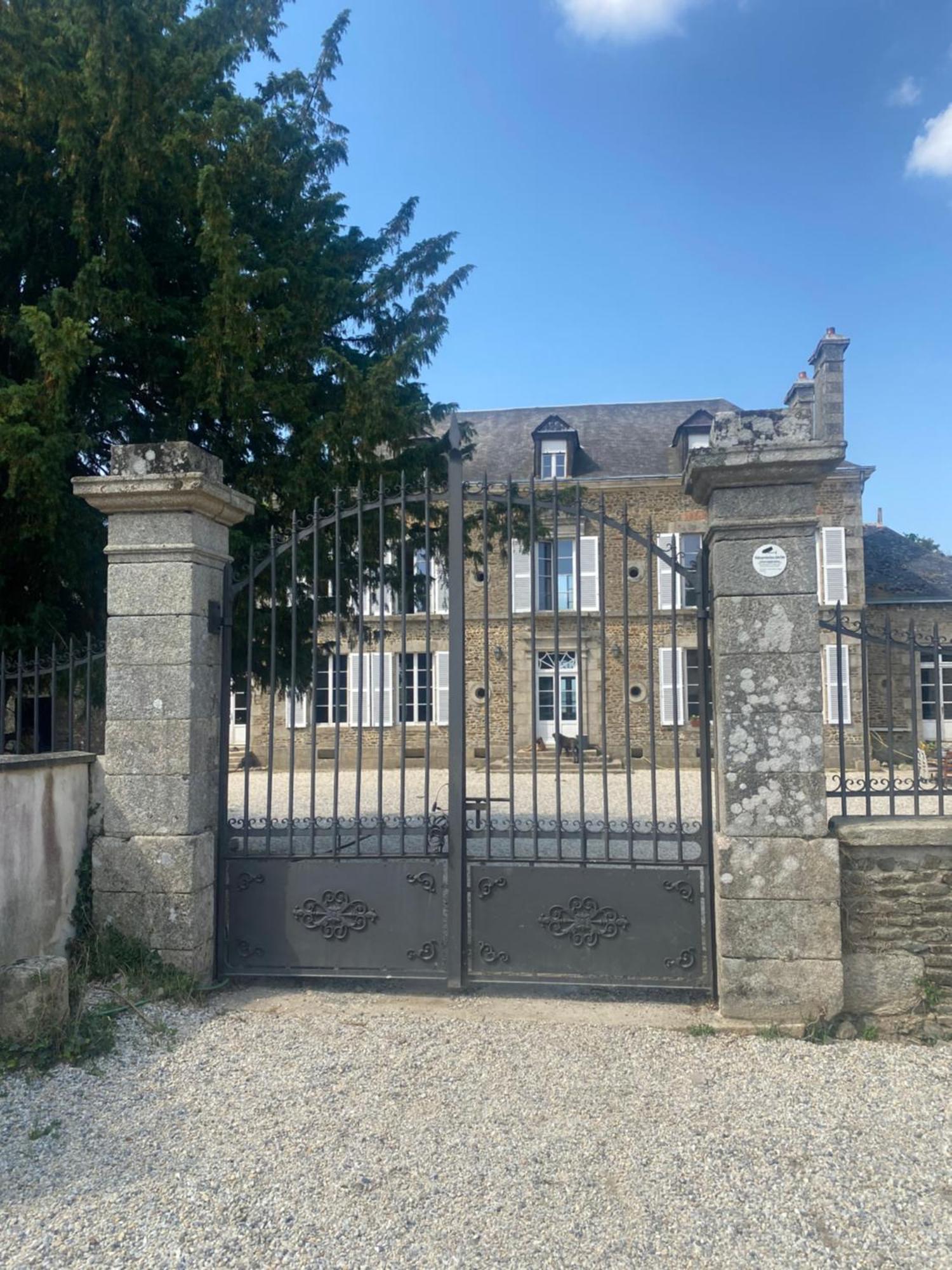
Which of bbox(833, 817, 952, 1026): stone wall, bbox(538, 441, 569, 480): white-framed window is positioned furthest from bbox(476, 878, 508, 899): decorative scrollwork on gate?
bbox(538, 441, 569, 480): white-framed window

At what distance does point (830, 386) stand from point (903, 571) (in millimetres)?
4740

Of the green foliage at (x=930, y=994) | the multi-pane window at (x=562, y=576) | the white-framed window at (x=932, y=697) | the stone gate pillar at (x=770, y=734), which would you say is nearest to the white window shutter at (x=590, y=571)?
the multi-pane window at (x=562, y=576)

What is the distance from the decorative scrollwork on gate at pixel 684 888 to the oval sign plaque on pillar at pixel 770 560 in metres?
1.47

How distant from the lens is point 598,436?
69.8 ft

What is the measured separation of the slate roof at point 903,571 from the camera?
63.2ft

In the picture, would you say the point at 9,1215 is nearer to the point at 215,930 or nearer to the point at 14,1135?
the point at 14,1135

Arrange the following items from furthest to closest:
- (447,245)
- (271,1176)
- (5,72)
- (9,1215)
A: (447,245)
(5,72)
(271,1176)
(9,1215)

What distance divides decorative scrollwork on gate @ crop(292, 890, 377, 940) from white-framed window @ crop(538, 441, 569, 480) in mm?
16177

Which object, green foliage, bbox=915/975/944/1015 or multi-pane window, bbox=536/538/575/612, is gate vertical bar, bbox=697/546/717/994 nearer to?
green foliage, bbox=915/975/944/1015

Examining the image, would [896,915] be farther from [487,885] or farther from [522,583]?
[522,583]

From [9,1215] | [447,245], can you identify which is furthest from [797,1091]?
[447,245]

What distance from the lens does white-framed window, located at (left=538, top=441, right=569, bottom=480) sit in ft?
64.6

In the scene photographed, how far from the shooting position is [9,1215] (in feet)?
8.52

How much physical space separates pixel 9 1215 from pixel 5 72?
6.63m
